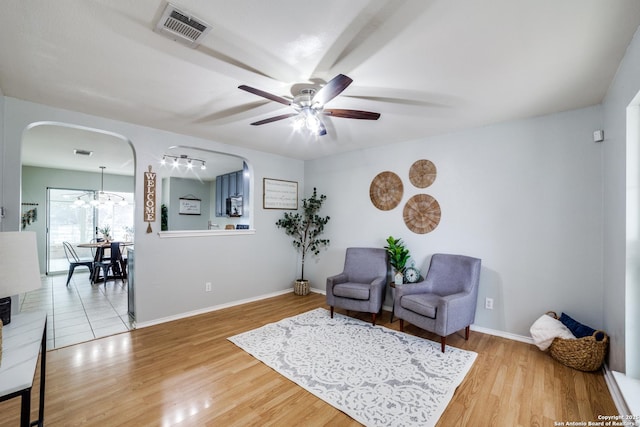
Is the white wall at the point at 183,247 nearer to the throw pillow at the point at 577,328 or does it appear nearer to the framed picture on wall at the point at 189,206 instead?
the throw pillow at the point at 577,328

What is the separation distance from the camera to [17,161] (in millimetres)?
2541

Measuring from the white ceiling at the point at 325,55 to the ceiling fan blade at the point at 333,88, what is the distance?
22 centimetres

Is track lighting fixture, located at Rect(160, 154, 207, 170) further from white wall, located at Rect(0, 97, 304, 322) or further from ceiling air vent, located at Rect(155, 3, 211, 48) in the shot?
ceiling air vent, located at Rect(155, 3, 211, 48)

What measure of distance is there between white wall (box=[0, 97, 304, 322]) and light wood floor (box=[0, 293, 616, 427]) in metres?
0.69

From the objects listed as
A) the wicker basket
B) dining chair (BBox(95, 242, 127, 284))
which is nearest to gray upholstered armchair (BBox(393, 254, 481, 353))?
the wicker basket

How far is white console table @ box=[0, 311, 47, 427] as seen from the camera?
39.8 inches

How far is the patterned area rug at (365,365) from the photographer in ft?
6.23

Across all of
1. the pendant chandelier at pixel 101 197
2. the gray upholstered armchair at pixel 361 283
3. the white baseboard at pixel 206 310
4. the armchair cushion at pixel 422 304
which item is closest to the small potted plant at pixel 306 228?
the white baseboard at pixel 206 310

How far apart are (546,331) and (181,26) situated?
12.3 ft

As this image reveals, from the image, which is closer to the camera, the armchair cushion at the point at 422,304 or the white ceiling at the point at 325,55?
the white ceiling at the point at 325,55

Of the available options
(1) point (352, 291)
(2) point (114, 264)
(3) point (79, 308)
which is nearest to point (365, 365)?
(1) point (352, 291)

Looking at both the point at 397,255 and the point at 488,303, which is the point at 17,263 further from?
the point at 488,303

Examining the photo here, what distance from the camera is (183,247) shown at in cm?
362

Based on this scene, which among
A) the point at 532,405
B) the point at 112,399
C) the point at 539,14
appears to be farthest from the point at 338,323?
the point at 539,14
